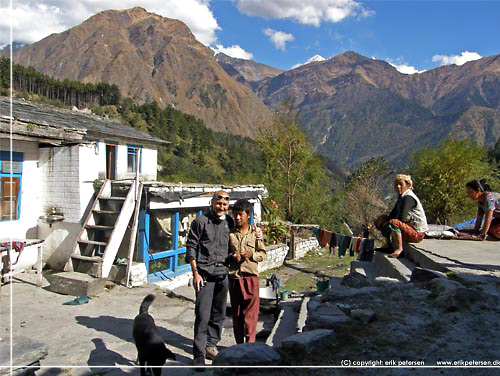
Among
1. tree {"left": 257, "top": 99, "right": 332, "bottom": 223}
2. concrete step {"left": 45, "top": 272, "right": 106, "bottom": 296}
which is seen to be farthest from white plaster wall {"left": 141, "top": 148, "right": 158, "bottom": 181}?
concrete step {"left": 45, "top": 272, "right": 106, "bottom": 296}

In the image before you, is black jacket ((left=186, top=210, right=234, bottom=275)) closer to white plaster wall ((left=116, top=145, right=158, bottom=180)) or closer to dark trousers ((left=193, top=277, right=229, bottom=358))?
dark trousers ((left=193, top=277, right=229, bottom=358))

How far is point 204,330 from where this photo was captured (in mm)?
3738

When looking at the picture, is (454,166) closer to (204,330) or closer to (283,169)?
(283,169)

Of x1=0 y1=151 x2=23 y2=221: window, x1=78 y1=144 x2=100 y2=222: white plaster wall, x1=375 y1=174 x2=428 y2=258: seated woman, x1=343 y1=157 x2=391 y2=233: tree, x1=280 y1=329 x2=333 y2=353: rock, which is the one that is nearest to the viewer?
x1=280 y1=329 x2=333 y2=353: rock

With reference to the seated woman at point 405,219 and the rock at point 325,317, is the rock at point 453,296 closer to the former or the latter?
the rock at point 325,317

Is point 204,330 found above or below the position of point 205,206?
below

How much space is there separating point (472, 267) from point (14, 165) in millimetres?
8580

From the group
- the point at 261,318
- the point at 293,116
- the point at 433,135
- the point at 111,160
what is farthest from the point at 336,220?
the point at 433,135

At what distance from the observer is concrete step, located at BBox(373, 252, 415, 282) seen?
16.3 ft

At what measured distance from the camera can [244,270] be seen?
3.91 m

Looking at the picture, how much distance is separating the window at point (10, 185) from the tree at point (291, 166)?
1618 centimetres

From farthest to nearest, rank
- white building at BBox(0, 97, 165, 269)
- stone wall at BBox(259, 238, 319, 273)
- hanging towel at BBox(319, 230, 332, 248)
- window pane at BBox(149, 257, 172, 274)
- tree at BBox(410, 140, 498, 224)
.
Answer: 1. tree at BBox(410, 140, 498, 224)
2. stone wall at BBox(259, 238, 319, 273)
3. hanging towel at BBox(319, 230, 332, 248)
4. window pane at BBox(149, 257, 172, 274)
5. white building at BBox(0, 97, 165, 269)

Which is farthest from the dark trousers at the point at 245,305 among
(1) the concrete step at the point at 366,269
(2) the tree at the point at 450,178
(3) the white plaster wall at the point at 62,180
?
(2) the tree at the point at 450,178

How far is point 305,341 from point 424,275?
238 cm
